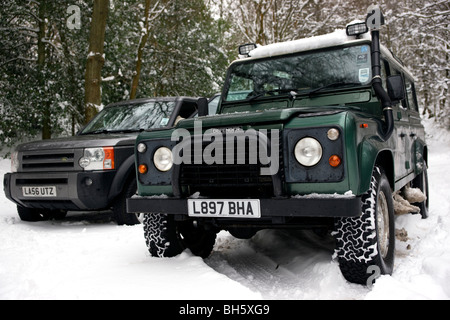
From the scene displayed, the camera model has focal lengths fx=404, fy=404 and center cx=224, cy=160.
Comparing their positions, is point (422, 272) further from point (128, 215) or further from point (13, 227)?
point (13, 227)

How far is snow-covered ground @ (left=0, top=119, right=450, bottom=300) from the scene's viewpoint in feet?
8.73

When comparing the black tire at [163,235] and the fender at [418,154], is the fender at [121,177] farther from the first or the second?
the fender at [418,154]

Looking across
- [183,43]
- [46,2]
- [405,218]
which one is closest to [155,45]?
[183,43]

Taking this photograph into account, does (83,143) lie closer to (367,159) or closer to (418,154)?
(367,159)

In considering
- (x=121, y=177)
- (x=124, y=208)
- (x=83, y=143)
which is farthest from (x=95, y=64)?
(x=124, y=208)

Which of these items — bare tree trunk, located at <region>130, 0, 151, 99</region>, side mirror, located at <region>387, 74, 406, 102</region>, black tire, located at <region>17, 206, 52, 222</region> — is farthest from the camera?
bare tree trunk, located at <region>130, 0, 151, 99</region>

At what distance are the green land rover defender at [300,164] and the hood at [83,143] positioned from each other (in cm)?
190

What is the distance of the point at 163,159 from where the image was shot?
328 centimetres

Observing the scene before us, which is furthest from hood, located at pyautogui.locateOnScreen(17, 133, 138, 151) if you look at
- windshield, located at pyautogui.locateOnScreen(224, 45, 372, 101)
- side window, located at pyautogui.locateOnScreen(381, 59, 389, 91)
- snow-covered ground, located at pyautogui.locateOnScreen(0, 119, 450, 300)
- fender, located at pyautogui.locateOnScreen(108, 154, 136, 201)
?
side window, located at pyautogui.locateOnScreen(381, 59, 389, 91)

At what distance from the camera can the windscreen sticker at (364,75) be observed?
3.71 meters

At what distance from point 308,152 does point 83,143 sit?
3331 millimetres

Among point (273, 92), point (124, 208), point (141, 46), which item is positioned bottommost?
point (124, 208)

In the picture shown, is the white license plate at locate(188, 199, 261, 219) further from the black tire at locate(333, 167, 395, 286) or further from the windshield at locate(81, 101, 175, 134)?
the windshield at locate(81, 101, 175, 134)

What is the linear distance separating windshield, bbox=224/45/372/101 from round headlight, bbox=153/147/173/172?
1.28 metres
